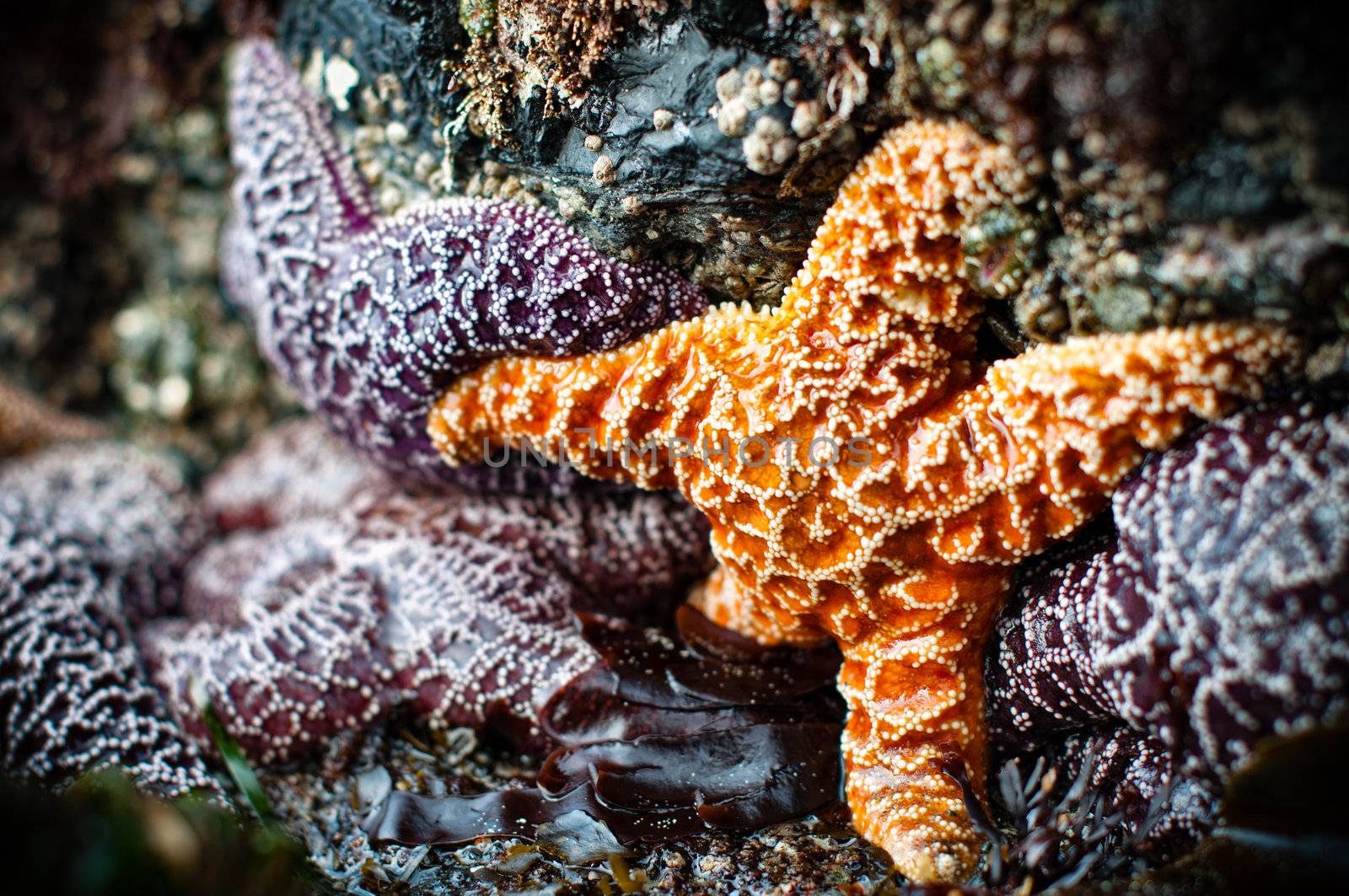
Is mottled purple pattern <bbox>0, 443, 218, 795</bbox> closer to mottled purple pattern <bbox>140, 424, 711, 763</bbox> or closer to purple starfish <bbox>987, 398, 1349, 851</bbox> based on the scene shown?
mottled purple pattern <bbox>140, 424, 711, 763</bbox>

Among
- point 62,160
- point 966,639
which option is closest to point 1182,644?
point 966,639

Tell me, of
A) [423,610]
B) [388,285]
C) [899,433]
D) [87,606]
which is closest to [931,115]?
[899,433]

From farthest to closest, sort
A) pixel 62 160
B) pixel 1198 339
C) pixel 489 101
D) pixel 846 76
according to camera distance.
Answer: pixel 62 160 → pixel 489 101 → pixel 846 76 → pixel 1198 339

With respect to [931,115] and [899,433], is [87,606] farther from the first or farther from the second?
[931,115]

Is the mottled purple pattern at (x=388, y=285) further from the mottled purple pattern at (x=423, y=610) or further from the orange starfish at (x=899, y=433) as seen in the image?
the mottled purple pattern at (x=423, y=610)

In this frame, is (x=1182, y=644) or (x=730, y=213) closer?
(x=1182, y=644)

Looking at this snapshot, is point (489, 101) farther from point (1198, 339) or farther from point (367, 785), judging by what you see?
point (367, 785)

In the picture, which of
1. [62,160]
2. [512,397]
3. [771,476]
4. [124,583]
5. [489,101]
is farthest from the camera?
[62,160]
